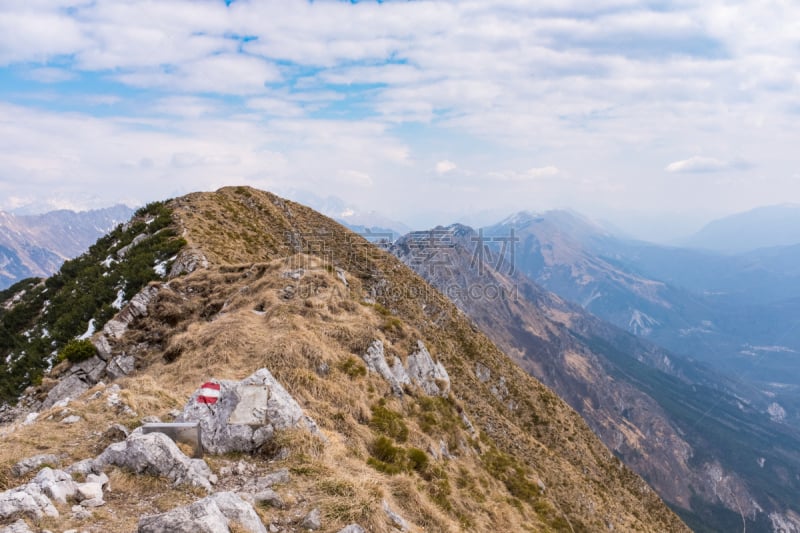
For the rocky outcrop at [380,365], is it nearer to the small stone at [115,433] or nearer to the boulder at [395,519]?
the boulder at [395,519]

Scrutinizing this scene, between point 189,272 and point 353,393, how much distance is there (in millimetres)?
18375

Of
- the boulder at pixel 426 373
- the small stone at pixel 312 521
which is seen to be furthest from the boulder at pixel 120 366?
the small stone at pixel 312 521

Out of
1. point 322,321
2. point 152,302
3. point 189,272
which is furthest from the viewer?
point 189,272

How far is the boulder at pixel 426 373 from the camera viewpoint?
24453 millimetres

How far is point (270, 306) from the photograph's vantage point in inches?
882

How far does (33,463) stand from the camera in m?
9.51

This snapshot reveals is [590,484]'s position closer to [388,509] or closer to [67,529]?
[388,509]

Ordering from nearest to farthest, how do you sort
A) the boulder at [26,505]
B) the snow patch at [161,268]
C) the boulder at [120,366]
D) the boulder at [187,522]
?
1. the boulder at [187,522]
2. the boulder at [26,505]
3. the boulder at [120,366]
4. the snow patch at [161,268]

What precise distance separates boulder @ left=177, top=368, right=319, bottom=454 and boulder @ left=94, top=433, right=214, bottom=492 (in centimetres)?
147

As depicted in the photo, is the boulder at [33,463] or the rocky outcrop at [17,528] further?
the boulder at [33,463]

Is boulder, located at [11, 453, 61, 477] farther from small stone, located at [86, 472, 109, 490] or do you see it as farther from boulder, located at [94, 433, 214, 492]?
small stone, located at [86, 472, 109, 490]

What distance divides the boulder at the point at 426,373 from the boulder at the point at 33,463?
1633cm

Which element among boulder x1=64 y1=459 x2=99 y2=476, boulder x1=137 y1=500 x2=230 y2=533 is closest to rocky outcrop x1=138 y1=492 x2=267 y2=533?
boulder x1=137 y1=500 x2=230 y2=533

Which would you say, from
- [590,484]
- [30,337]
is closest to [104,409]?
[30,337]
